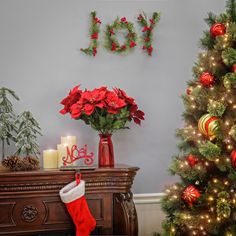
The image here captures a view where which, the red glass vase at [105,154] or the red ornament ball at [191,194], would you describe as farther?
the red glass vase at [105,154]

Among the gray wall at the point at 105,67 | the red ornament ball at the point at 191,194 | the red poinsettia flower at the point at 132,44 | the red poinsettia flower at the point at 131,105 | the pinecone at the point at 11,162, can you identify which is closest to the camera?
the red ornament ball at the point at 191,194

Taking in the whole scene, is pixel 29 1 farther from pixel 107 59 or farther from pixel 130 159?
pixel 130 159

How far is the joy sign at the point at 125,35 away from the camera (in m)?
3.21

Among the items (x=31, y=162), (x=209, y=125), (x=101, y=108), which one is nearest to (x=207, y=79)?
(x=209, y=125)

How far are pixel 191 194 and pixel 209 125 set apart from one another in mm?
404

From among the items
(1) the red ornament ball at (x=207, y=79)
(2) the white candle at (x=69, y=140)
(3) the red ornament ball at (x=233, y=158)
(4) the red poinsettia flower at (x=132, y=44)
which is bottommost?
(3) the red ornament ball at (x=233, y=158)

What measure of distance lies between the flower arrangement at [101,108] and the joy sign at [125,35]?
490mm

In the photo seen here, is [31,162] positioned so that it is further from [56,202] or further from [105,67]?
[105,67]

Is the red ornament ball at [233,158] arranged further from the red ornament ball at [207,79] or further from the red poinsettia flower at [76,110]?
the red poinsettia flower at [76,110]

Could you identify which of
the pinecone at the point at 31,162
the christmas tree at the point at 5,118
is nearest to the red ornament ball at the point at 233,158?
the pinecone at the point at 31,162

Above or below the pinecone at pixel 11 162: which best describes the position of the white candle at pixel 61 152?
above

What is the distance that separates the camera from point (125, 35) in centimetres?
329

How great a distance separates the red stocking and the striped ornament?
77 centimetres

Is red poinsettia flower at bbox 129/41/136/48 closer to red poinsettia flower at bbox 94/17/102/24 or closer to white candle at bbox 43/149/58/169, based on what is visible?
red poinsettia flower at bbox 94/17/102/24
